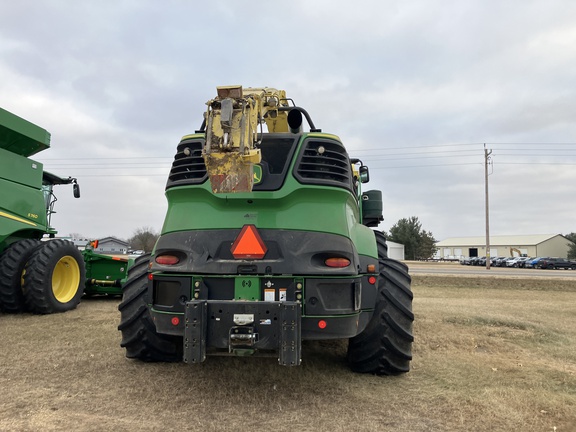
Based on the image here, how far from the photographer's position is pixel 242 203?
150 inches

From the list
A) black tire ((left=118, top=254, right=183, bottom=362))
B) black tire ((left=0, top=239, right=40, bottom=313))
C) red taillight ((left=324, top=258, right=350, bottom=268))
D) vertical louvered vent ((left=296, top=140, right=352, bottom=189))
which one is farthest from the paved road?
red taillight ((left=324, top=258, right=350, bottom=268))

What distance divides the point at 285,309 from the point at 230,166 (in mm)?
1159

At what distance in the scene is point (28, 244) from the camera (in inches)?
296

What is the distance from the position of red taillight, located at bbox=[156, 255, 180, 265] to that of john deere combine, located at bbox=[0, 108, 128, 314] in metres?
4.52

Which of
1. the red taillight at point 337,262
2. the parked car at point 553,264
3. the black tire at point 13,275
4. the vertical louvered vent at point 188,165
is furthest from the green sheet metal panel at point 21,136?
the parked car at point 553,264

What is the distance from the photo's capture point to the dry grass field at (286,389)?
3.17m

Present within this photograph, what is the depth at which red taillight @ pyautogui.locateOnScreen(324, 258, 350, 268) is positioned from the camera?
11.9 ft

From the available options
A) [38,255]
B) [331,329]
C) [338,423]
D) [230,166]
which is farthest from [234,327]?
[38,255]

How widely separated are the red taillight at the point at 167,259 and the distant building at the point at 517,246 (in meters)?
78.9

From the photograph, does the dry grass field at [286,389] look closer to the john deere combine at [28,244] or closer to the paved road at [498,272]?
the john deere combine at [28,244]

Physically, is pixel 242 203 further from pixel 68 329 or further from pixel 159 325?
pixel 68 329

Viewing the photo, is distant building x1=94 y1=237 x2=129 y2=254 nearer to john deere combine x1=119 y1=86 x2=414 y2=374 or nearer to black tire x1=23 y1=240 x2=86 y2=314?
black tire x1=23 y1=240 x2=86 y2=314

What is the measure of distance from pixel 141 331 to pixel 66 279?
4931mm

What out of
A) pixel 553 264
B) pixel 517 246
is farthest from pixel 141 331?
pixel 517 246
